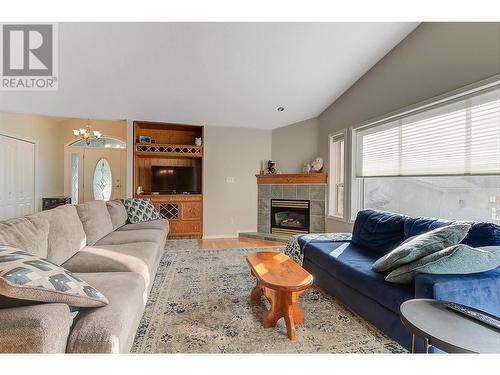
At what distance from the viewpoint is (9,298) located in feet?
3.15

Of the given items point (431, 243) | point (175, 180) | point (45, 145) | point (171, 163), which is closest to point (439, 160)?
point (431, 243)

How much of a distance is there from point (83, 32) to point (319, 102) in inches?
137

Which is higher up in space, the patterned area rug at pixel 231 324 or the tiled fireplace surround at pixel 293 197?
the tiled fireplace surround at pixel 293 197

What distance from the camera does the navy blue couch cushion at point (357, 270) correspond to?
1.62 m

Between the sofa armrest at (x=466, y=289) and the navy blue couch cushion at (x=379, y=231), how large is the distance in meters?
0.83

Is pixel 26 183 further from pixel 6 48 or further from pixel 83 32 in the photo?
pixel 83 32

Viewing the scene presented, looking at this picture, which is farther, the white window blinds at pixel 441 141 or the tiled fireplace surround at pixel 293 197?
the tiled fireplace surround at pixel 293 197

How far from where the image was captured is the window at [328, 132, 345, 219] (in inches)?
168

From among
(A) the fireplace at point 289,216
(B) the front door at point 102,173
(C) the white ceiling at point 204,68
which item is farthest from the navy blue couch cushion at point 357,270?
(B) the front door at point 102,173

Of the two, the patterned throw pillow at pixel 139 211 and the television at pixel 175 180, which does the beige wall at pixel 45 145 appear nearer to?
Answer: the television at pixel 175 180

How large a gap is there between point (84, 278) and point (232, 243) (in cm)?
305

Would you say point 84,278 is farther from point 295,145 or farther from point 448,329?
point 295,145

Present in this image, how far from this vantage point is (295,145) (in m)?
5.07
